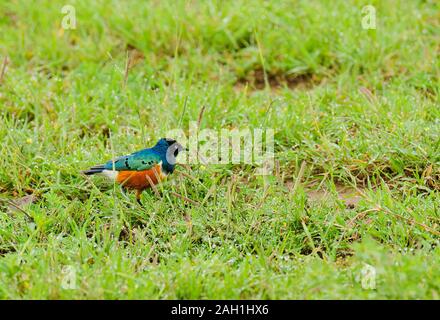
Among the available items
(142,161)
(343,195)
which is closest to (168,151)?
(142,161)

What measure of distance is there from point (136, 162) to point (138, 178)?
10 centimetres

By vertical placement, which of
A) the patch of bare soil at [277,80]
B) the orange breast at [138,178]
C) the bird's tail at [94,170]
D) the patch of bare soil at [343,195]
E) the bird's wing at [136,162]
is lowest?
the patch of bare soil at [343,195]

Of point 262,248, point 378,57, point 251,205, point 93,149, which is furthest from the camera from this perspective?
point 378,57

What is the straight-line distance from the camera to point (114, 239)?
4.04m

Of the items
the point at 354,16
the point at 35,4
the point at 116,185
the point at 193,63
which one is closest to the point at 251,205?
the point at 116,185

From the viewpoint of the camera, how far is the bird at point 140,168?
4.45 m

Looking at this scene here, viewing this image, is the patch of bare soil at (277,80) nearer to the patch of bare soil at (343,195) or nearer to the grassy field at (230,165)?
the grassy field at (230,165)

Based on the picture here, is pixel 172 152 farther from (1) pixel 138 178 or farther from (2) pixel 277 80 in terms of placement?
(2) pixel 277 80

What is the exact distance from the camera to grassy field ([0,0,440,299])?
3639 mm

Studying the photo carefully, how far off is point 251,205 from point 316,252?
56cm

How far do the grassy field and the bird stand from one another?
0.09 metres

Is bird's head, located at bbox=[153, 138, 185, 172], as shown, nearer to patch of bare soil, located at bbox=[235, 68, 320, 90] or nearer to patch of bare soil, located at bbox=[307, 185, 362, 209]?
patch of bare soil, located at bbox=[307, 185, 362, 209]

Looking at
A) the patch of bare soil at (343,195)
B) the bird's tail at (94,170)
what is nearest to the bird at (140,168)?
the bird's tail at (94,170)
